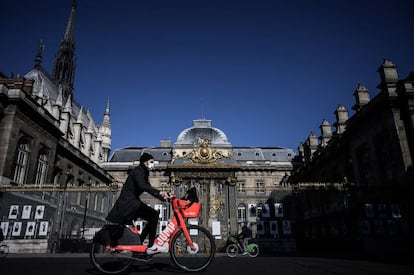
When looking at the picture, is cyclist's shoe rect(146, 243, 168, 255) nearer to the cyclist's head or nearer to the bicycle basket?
the bicycle basket

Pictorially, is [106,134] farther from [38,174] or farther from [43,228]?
[43,228]

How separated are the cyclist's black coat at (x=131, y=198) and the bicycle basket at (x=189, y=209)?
47 cm

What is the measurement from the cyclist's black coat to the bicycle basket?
466 millimetres

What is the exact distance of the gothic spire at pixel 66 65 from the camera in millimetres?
48938

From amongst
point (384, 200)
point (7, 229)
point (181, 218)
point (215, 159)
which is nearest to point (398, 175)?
point (384, 200)

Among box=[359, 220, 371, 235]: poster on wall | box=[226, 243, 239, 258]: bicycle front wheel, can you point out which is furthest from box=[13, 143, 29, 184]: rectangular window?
box=[359, 220, 371, 235]: poster on wall

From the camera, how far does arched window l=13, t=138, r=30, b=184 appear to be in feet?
61.4

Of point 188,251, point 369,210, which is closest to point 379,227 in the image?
point 369,210

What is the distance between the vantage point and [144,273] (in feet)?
14.3

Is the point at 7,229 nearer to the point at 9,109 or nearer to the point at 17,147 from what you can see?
the point at 17,147

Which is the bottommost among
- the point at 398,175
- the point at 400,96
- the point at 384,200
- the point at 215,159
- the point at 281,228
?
the point at 281,228

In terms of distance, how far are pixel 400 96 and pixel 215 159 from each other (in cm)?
1185

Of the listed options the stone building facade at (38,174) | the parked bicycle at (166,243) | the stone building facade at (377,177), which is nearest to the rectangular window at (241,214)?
the stone building facade at (377,177)

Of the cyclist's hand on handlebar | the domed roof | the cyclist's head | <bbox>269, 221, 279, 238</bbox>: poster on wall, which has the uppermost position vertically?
the domed roof
